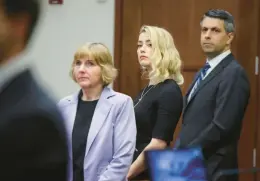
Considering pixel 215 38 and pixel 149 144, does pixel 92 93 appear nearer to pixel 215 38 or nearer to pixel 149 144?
pixel 149 144

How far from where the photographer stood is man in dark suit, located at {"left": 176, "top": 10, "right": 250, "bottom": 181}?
8.34ft

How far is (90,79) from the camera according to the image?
103 inches

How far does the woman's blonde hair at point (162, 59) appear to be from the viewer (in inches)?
110

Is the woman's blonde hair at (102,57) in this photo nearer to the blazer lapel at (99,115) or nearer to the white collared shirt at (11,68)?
the blazer lapel at (99,115)

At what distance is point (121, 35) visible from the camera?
4.18 m

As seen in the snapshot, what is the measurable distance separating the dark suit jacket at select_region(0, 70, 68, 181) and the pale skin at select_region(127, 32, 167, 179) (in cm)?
179

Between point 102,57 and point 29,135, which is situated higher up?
point 29,135

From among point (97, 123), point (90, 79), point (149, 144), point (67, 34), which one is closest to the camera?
point (97, 123)

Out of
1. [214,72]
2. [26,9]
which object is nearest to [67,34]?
[214,72]

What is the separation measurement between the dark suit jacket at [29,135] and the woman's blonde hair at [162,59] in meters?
1.96

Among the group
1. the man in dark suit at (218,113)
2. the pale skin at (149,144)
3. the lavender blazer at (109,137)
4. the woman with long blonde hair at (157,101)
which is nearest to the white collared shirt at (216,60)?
the man in dark suit at (218,113)

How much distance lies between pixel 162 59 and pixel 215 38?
0.89 feet

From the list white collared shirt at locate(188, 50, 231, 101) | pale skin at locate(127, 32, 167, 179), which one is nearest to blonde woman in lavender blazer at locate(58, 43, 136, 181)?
pale skin at locate(127, 32, 167, 179)

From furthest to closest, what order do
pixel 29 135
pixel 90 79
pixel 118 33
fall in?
pixel 118 33, pixel 90 79, pixel 29 135
